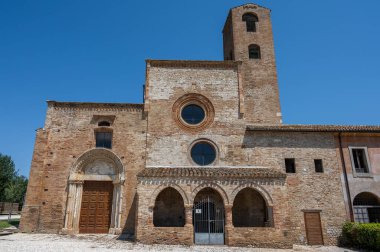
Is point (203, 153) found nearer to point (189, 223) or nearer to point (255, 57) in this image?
point (189, 223)

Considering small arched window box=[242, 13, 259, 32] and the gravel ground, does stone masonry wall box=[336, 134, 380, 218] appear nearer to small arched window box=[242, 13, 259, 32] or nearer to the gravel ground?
the gravel ground

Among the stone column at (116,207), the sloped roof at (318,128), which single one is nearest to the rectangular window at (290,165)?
the sloped roof at (318,128)

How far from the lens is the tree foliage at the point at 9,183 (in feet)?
125

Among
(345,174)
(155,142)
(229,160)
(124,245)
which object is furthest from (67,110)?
(345,174)

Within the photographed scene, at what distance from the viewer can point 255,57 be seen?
21812mm

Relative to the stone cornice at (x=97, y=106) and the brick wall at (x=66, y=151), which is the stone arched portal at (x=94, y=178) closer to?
the brick wall at (x=66, y=151)

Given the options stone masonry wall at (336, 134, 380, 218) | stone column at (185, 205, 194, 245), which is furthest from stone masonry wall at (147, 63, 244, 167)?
stone masonry wall at (336, 134, 380, 218)

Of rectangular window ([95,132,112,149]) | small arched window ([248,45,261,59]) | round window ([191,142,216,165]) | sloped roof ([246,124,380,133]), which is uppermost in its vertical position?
small arched window ([248,45,261,59])

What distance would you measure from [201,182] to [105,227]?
6654mm

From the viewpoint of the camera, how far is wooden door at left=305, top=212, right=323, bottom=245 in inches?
Result: 604

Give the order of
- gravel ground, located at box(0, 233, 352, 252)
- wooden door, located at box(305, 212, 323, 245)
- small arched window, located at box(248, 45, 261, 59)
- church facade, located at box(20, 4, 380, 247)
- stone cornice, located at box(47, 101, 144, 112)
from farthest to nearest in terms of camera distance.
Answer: small arched window, located at box(248, 45, 261, 59) < stone cornice, located at box(47, 101, 144, 112) < wooden door, located at box(305, 212, 323, 245) < church facade, located at box(20, 4, 380, 247) < gravel ground, located at box(0, 233, 352, 252)

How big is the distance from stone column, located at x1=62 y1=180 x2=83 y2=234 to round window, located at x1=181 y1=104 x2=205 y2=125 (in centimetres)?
760

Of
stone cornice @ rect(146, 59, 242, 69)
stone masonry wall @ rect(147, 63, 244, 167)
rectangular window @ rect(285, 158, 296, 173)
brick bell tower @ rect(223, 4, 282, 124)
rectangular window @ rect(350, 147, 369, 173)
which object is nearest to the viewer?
rectangular window @ rect(285, 158, 296, 173)

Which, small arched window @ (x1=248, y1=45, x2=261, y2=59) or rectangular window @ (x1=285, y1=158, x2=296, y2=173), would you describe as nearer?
rectangular window @ (x1=285, y1=158, x2=296, y2=173)
